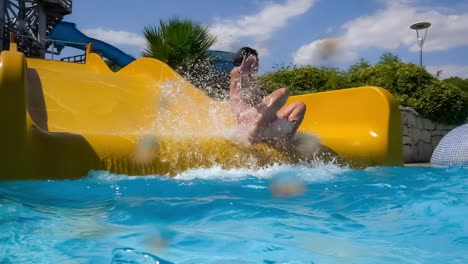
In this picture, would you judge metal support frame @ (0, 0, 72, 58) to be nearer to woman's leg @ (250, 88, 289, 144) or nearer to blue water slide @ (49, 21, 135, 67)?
blue water slide @ (49, 21, 135, 67)

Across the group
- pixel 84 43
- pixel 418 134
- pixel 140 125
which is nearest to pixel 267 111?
pixel 140 125

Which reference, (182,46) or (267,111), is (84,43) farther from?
(267,111)

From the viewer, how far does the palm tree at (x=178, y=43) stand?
35.8 ft

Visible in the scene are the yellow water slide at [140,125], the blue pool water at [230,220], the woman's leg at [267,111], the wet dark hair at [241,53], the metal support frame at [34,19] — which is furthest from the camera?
the metal support frame at [34,19]

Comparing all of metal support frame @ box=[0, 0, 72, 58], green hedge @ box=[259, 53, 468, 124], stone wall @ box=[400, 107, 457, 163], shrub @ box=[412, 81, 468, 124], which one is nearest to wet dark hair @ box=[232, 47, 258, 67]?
stone wall @ box=[400, 107, 457, 163]

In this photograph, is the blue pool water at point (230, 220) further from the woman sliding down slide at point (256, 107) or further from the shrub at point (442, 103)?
the shrub at point (442, 103)

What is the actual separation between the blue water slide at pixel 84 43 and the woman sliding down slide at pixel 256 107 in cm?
1425

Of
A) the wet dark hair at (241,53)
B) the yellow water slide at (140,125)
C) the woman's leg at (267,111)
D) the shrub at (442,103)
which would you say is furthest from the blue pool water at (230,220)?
the shrub at (442,103)

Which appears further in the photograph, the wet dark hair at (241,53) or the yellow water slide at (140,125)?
the wet dark hair at (241,53)

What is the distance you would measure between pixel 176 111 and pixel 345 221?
3625mm

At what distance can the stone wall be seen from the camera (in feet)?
26.8

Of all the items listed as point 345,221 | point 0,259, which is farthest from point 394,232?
point 0,259

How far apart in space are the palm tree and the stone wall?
4.74m

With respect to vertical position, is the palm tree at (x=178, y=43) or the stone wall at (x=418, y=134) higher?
the palm tree at (x=178, y=43)
